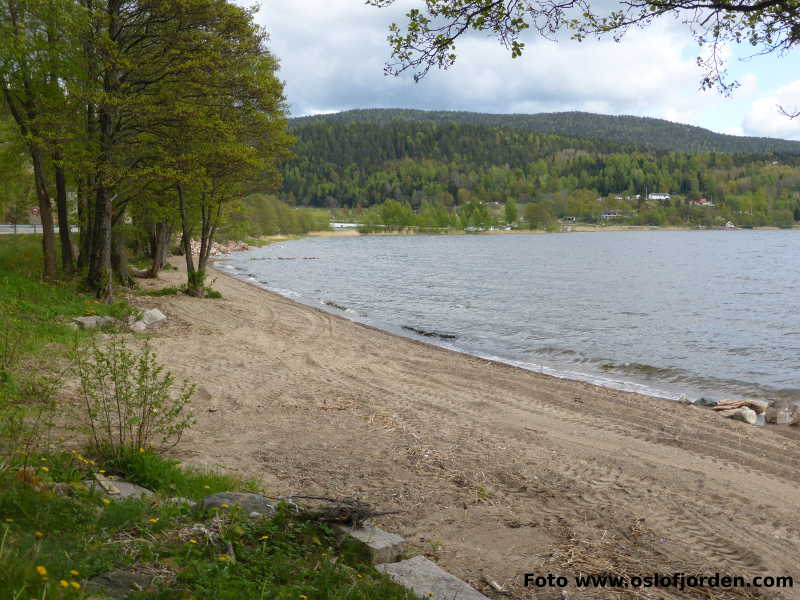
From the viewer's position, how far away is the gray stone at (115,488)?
5.11m

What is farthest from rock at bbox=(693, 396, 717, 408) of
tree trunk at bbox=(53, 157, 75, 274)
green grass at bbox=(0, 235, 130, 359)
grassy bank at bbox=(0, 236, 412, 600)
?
tree trunk at bbox=(53, 157, 75, 274)

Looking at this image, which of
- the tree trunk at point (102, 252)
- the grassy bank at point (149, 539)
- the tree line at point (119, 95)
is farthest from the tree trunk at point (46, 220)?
the grassy bank at point (149, 539)

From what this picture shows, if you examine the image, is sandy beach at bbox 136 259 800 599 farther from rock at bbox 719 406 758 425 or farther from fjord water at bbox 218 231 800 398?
fjord water at bbox 218 231 800 398

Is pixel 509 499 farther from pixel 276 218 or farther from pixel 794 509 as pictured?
pixel 276 218

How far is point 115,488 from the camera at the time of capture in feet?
17.2

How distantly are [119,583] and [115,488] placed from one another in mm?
1834

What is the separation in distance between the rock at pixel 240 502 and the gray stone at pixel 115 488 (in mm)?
559

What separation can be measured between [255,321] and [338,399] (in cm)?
1012

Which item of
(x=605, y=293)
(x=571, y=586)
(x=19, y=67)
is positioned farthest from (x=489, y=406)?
(x=605, y=293)

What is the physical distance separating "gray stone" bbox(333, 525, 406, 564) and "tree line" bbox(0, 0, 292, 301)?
45.8ft

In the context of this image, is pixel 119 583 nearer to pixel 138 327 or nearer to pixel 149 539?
pixel 149 539

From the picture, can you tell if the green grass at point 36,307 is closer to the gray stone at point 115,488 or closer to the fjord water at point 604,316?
the gray stone at point 115,488

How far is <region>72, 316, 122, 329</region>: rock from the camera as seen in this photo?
1385cm

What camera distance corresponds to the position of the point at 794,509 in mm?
7594
